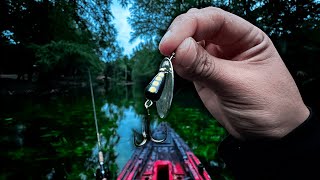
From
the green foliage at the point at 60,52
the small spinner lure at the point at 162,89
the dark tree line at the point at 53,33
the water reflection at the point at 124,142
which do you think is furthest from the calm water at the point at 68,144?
the green foliage at the point at 60,52

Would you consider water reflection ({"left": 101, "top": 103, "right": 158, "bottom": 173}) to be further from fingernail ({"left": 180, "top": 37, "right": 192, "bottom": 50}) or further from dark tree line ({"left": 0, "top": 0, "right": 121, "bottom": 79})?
dark tree line ({"left": 0, "top": 0, "right": 121, "bottom": 79})

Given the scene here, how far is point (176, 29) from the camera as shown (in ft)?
3.48

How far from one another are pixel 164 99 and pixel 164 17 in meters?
30.0

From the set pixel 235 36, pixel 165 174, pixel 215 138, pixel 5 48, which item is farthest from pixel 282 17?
pixel 5 48

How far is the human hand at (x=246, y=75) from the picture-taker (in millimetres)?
1181

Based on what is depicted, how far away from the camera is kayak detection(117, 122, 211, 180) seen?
4.04 metres

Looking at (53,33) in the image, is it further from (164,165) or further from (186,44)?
(186,44)

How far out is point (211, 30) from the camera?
4.04 feet

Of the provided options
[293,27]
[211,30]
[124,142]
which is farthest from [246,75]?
[293,27]

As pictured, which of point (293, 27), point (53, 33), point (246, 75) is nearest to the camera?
point (246, 75)

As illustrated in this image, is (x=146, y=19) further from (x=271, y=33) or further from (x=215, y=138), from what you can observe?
(x=215, y=138)

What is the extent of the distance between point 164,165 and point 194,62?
12.7ft

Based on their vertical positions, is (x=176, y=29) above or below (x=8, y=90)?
above

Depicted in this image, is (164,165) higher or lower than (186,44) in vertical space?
lower
